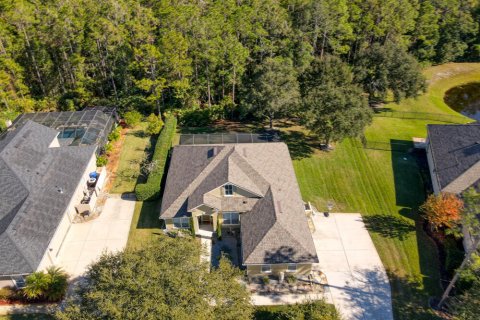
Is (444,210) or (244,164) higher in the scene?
(244,164)

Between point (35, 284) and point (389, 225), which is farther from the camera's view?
point (389, 225)

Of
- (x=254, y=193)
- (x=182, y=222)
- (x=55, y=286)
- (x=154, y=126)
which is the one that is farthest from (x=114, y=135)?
(x=254, y=193)

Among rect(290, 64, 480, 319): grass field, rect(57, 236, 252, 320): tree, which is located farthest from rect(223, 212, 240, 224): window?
rect(290, 64, 480, 319): grass field

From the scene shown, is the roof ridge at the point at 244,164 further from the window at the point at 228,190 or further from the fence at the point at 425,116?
the fence at the point at 425,116

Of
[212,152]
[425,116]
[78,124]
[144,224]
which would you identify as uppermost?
[78,124]

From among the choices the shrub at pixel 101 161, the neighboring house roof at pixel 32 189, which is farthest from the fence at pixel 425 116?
the neighboring house roof at pixel 32 189

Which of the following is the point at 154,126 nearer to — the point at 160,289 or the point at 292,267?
the point at 292,267

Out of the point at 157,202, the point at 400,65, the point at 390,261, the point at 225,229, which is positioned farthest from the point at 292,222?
the point at 400,65

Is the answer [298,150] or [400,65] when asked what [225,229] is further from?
[400,65]
